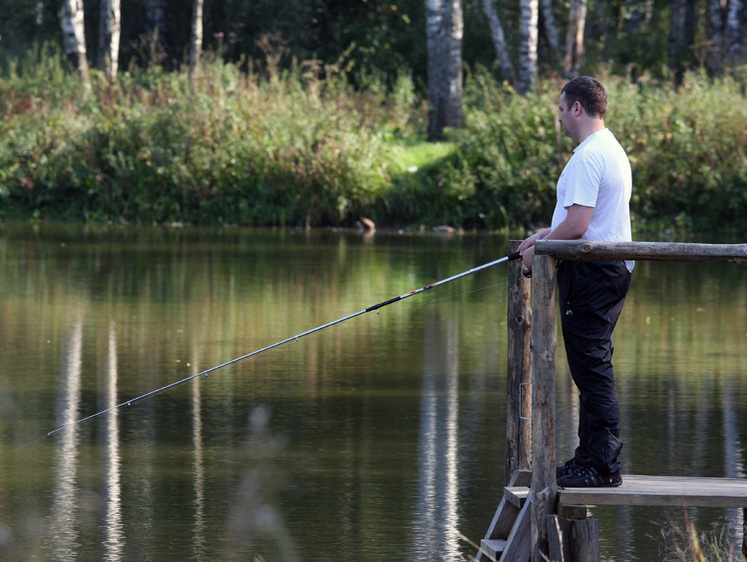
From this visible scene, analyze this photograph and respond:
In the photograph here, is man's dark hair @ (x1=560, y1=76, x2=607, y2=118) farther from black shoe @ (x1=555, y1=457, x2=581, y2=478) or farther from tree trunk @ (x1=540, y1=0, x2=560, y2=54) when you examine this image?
tree trunk @ (x1=540, y1=0, x2=560, y2=54)

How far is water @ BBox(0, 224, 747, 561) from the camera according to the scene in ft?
21.8

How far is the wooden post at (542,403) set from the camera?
533 cm

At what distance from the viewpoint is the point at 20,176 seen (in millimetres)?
25594

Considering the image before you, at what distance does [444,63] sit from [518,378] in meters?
21.5

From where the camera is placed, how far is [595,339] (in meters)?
5.63

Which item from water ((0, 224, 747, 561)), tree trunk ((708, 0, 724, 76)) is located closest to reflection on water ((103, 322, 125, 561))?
water ((0, 224, 747, 561))

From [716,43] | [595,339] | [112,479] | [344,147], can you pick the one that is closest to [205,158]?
[344,147]

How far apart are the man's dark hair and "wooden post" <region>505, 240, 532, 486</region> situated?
2.57 ft

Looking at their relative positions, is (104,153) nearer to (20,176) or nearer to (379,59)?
(20,176)

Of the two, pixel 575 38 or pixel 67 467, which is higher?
pixel 575 38

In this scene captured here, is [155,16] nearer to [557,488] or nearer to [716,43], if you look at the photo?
[716,43]

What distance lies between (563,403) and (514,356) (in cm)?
342

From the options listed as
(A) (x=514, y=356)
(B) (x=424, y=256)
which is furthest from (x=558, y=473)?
(B) (x=424, y=256)

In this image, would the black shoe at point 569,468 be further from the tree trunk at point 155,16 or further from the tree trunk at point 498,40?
the tree trunk at point 155,16
